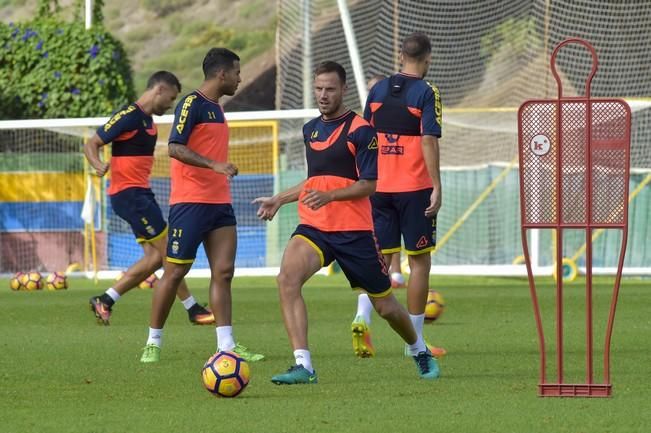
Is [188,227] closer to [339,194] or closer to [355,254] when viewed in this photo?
[355,254]

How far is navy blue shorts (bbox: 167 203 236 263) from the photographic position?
10.3 metres

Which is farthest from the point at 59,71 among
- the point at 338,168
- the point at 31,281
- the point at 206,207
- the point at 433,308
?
the point at 338,168

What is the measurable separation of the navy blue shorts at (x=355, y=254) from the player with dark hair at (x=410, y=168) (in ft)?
4.27

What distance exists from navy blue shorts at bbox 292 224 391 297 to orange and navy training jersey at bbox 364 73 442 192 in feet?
5.40

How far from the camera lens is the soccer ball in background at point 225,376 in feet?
26.8

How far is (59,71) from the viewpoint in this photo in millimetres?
27281

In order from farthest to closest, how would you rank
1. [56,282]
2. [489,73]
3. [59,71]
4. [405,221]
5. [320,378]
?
[489,73]
[59,71]
[56,282]
[405,221]
[320,378]

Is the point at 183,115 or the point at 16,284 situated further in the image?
the point at 16,284

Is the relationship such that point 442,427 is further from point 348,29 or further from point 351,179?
point 348,29

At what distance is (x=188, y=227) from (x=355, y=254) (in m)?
1.82

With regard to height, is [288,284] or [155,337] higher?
[288,284]

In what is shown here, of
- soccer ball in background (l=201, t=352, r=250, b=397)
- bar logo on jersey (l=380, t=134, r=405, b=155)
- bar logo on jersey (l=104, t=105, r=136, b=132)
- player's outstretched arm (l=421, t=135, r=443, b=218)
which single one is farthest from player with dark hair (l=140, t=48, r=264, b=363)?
bar logo on jersey (l=104, t=105, r=136, b=132)

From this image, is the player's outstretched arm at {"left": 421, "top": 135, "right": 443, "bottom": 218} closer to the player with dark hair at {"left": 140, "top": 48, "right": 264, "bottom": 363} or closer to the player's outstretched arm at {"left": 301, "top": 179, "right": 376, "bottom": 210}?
the player with dark hair at {"left": 140, "top": 48, "right": 264, "bottom": 363}

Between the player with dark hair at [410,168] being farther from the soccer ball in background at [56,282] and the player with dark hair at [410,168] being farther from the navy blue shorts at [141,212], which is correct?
the soccer ball in background at [56,282]
